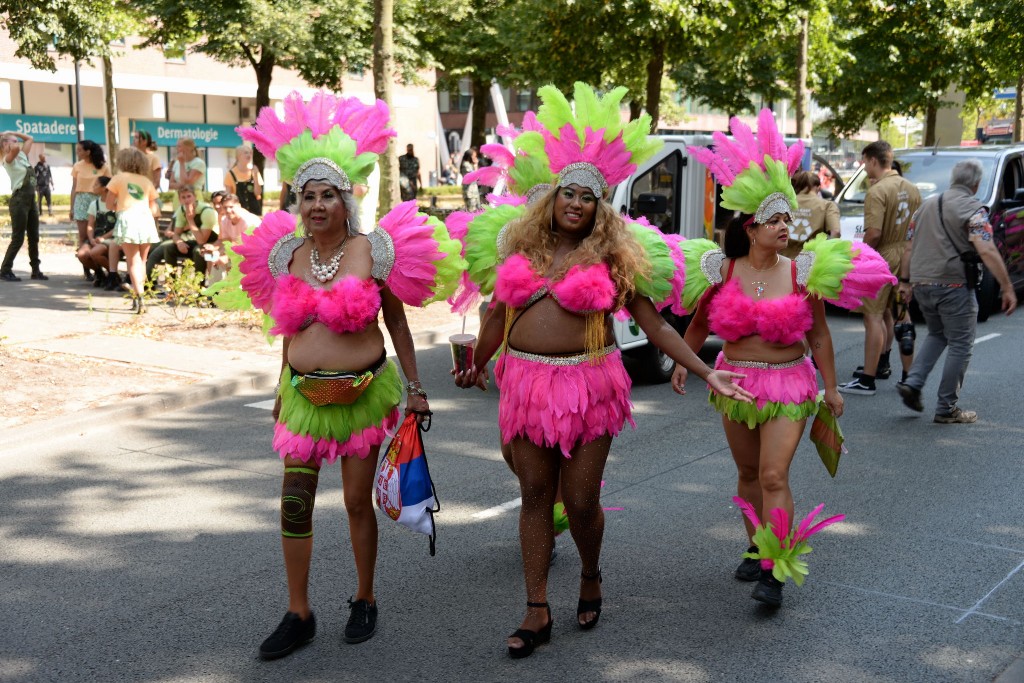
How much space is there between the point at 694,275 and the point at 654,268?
518 millimetres

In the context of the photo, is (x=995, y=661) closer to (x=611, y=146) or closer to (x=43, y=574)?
(x=611, y=146)

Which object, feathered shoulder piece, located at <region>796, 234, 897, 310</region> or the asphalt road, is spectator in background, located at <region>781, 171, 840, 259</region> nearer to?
the asphalt road

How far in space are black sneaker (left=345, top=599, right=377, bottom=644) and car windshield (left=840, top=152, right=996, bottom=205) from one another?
10.9m

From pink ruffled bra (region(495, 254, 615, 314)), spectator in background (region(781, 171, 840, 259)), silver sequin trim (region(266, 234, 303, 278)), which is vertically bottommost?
pink ruffled bra (region(495, 254, 615, 314))

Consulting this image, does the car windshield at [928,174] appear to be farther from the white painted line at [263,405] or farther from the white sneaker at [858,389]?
the white painted line at [263,405]

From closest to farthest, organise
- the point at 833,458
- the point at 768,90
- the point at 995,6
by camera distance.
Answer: the point at 833,458
the point at 995,6
the point at 768,90

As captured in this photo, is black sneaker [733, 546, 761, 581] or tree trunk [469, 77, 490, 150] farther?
tree trunk [469, 77, 490, 150]

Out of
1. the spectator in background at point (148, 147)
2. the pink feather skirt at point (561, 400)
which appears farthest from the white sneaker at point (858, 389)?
the spectator in background at point (148, 147)

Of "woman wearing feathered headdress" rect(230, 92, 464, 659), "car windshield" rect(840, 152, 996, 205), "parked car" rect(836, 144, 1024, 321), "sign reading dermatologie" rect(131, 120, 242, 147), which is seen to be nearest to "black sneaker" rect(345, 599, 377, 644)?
"woman wearing feathered headdress" rect(230, 92, 464, 659)

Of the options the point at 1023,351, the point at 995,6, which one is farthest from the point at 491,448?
the point at 995,6

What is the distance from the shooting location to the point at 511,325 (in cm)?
437

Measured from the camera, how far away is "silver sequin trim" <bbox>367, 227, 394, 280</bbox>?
431 centimetres

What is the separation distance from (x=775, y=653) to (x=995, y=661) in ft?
2.66

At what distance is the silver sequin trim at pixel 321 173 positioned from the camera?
4250 mm
